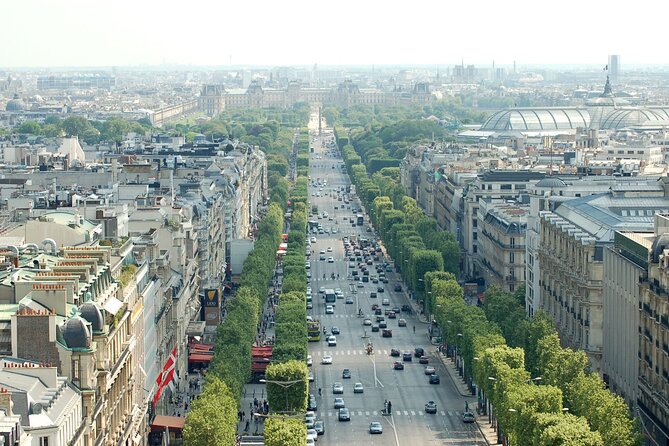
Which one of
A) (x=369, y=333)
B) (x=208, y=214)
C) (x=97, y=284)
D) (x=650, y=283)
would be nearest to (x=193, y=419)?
(x=97, y=284)

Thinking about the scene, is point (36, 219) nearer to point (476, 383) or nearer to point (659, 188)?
point (476, 383)

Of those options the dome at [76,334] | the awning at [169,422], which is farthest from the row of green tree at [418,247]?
the dome at [76,334]

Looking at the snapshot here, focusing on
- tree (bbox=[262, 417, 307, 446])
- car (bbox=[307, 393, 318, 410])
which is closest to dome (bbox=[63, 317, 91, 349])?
tree (bbox=[262, 417, 307, 446])

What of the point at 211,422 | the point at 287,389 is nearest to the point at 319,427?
the point at 287,389

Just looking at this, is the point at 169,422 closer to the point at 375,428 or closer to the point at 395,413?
the point at 375,428

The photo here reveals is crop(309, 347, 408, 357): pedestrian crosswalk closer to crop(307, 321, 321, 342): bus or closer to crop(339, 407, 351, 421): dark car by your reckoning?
crop(307, 321, 321, 342): bus

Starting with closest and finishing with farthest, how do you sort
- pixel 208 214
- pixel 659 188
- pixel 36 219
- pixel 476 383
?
pixel 36 219 → pixel 476 383 → pixel 659 188 → pixel 208 214
